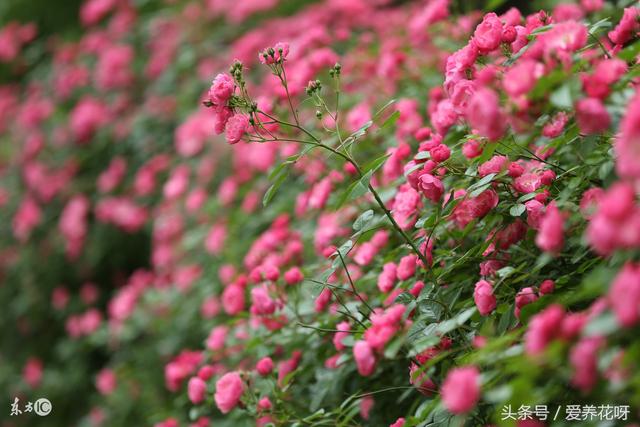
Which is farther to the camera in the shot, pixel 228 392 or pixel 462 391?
pixel 228 392

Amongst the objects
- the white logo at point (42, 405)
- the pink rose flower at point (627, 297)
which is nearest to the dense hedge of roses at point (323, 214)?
the pink rose flower at point (627, 297)

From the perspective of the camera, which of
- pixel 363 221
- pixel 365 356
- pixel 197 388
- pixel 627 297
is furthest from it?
pixel 197 388

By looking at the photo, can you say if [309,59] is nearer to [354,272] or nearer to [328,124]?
[328,124]

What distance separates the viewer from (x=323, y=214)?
229 centimetres

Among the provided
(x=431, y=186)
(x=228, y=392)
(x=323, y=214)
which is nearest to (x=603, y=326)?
(x=431, y=186)

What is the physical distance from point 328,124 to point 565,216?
1.50m

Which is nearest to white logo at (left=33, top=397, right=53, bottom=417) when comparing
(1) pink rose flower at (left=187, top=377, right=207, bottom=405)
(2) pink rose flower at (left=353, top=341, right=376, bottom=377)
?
(1) pink rose flower at (left=187, top=377, right=207, bottom=405)

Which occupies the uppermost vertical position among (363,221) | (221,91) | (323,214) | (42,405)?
(221,91)

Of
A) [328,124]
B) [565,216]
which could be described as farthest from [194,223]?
[565,216]

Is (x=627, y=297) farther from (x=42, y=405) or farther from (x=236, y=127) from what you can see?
(x=42, y=405)

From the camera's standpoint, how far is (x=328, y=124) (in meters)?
2.49

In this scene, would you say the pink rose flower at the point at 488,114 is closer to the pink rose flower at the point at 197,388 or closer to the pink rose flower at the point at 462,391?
the pink rose flower at the point at 462,391

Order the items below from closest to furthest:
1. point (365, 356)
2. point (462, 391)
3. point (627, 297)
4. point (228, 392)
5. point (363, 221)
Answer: point (627, 297) → point (462, 391) → point (365, 356) → point (363, 221) → point (228, 392)

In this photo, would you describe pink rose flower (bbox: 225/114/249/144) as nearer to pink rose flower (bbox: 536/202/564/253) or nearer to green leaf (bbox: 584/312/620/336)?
pink rose flower (bbox: 536/202/564/253)
